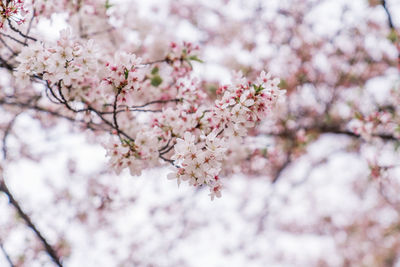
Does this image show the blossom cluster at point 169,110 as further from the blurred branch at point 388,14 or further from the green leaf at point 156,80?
the blurred branch at point 388,14

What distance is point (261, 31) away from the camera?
23.8ft

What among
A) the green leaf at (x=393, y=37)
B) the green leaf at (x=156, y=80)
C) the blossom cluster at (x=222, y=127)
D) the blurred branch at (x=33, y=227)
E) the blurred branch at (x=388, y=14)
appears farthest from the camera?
the green leaf at (x=393, y=37)

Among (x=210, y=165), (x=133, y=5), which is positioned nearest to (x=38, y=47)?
(x=210, y=165)

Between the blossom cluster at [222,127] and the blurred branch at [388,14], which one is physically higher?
the blurred branch at [388,14]

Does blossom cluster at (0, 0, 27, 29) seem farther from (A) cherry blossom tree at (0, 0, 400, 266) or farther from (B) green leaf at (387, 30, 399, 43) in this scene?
(B) green leaf at (387, 30, 399, 43)

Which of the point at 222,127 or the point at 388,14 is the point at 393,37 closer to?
the point at 388,14

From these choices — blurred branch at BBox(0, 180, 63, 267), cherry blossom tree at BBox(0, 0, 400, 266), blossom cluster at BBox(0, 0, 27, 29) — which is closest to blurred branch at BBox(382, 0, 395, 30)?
cherry blossom tree at BBox(0, 0, 400, 266)

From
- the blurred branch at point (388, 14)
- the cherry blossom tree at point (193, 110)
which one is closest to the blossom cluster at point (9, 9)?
the cherry blossom tree at point (193, 110)

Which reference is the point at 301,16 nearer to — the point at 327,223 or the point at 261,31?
the point at 261,31

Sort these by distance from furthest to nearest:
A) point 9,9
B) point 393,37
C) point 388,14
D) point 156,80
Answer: point 393,37, point 388,14, point 156,80, point 9,9

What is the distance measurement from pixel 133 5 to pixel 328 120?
3.27 m

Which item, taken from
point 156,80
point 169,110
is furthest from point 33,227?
point 156,80

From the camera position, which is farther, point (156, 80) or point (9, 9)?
point (156, 80)

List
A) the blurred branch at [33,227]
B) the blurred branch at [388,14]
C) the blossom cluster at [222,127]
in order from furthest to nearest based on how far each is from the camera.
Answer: the blurred branch at [388,14] → the blurred branch at [33,227] → the blossom cluster at [222,127]
